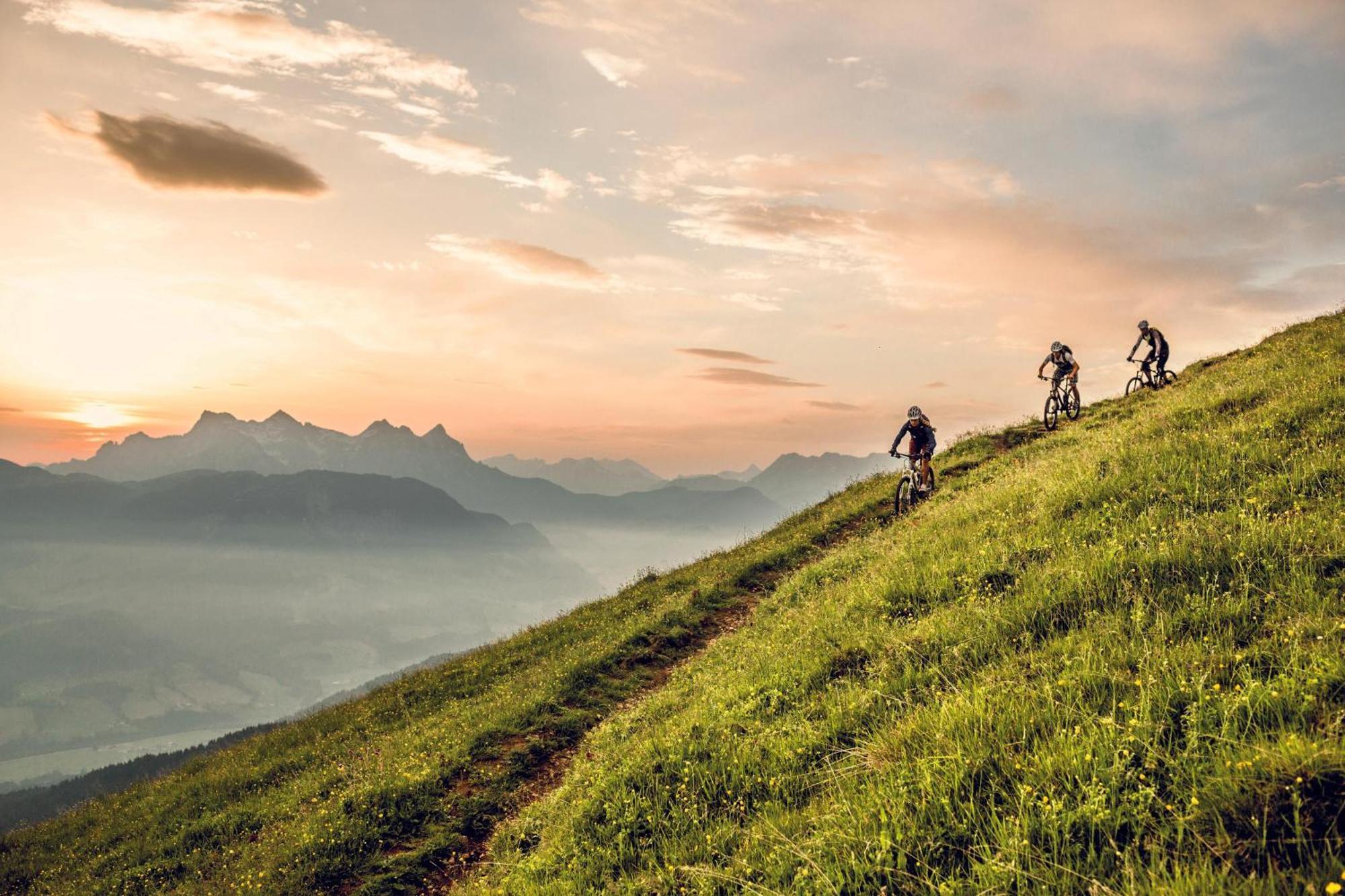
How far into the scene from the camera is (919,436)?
21469mm

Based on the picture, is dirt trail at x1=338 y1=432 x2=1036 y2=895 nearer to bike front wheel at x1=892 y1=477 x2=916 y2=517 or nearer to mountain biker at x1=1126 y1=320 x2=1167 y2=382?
bike front wheel at x1=892 y1=477 x2=916 y2=517

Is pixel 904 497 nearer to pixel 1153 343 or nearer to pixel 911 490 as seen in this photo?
pixel 911 490

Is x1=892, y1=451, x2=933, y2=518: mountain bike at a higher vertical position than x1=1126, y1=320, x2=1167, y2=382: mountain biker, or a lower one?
lower

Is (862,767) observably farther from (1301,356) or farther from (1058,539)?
(1301,356)

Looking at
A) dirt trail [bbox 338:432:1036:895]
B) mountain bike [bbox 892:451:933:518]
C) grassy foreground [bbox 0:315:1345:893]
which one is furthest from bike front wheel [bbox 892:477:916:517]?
grassy foreground [bbox 0:315:1345:893]

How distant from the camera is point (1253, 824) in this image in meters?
3.48

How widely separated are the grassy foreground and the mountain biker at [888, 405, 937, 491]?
4.67 m

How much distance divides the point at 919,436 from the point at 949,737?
57.7 ft

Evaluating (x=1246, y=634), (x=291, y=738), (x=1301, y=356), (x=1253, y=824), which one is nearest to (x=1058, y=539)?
(x=1246, y=634)

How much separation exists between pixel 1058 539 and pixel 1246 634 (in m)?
3.68

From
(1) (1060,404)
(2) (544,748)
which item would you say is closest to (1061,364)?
(1) (1060,404)

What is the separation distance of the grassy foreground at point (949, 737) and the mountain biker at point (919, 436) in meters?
4.67

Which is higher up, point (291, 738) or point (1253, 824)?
point (1253, 824)

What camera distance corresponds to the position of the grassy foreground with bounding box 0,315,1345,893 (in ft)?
13.1
